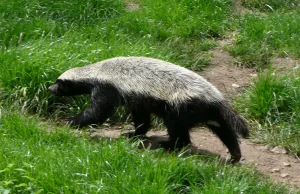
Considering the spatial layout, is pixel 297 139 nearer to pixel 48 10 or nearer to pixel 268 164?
pixel 268 164

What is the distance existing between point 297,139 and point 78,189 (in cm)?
245

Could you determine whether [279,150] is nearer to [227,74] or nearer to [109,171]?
[227,74]

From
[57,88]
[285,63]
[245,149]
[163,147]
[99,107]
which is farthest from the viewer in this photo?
[285,63]

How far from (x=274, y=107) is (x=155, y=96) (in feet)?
4.74

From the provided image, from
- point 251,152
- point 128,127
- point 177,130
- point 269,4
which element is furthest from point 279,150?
point 269,4

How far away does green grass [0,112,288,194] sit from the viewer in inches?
173

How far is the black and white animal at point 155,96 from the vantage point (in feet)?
17.5

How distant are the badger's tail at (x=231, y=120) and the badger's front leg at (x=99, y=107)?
1.01 metres

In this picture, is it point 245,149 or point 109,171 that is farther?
point 245,149

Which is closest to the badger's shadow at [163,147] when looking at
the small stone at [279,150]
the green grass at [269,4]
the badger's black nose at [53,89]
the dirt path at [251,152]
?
the dirt path at [251,152]

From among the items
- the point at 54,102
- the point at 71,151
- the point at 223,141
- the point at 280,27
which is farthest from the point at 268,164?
the point at 280,27

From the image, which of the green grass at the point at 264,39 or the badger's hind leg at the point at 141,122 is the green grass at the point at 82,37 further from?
the badger's hind leg at the point at 141,122

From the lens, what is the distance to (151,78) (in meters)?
5.56

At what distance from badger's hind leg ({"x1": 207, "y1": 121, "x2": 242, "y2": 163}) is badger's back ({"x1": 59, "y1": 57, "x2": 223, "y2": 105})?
26cm
